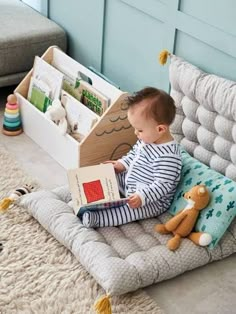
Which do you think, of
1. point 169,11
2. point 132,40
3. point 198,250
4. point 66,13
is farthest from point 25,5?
point 198,250

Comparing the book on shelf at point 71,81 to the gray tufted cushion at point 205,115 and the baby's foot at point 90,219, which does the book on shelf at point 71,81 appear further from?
the baby's foot at point 90,219

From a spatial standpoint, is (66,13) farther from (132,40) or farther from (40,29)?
(132,40)

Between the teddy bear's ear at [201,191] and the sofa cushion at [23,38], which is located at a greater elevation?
the teddy bear's ear at [201,191]

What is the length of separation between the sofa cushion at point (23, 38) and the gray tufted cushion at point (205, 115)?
81 centimetres

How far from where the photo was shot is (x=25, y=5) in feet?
11.0

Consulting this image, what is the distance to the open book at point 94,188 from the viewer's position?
2236mm

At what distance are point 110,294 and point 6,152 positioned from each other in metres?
0.98

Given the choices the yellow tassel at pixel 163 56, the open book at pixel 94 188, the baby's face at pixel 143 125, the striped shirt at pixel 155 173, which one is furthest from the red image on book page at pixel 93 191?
the yellow tassel at pixel 163 56

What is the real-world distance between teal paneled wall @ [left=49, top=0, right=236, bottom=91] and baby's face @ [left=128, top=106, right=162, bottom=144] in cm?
33

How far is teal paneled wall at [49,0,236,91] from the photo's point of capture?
7.65 feet

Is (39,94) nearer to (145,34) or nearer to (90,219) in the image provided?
(145,34)

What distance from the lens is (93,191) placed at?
7.50 feet

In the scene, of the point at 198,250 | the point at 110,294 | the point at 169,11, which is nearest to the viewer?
the point at 110,294

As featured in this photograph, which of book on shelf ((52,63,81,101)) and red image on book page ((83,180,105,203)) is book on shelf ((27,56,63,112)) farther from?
red image on book page ((83,180,105,203))
